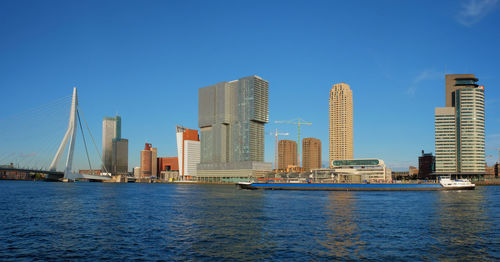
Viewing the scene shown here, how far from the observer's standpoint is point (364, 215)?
52938 mm

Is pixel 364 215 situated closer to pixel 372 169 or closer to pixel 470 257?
pixel 470 257

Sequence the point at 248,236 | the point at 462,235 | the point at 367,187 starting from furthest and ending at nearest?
the point at 367,187 < the point at 462,235 < the point at 248,236

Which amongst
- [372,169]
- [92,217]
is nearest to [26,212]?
[92,217]

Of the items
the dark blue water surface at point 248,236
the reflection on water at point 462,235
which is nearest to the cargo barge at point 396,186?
the reflection on water at point 462,235

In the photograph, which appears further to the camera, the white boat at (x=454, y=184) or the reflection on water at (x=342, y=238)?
the white boat at (x=454, y=184)

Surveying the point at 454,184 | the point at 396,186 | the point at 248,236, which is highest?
the point at 248,236

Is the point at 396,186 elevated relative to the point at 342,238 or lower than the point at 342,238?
lower

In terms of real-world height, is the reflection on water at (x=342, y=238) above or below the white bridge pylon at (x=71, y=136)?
below

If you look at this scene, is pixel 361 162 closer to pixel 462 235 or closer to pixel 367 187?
pixel 367 187

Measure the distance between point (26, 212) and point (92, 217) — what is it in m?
10.8

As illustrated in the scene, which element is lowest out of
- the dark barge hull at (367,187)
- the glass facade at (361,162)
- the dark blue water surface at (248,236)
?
the dark barge hull at (367,187)

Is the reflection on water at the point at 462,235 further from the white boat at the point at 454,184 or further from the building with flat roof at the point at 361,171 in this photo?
the building with flat roof at the point at 361,171

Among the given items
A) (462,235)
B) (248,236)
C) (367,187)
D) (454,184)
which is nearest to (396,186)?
(367,187)

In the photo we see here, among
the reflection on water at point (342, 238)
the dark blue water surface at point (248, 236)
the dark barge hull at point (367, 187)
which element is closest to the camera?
the dark blue water surface at point (248, 236)
